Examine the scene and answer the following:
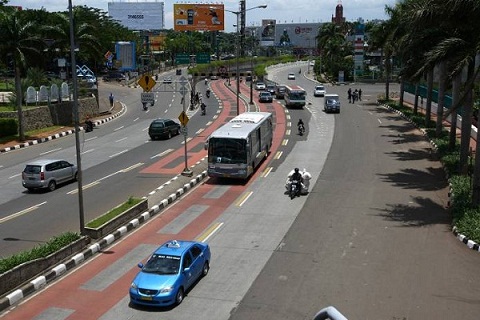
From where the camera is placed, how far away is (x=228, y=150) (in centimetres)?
3109

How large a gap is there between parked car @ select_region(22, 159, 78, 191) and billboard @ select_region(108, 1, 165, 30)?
121m

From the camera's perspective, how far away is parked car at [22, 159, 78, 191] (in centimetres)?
2992

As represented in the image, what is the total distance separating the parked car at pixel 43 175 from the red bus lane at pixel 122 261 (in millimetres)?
5780

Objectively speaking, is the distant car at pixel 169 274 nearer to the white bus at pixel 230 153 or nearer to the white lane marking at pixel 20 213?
the white lane marking at pixel 20 213

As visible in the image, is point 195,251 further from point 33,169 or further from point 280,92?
point 280,92

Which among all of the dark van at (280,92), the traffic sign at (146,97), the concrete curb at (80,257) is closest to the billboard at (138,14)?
the dark van at (280,92)

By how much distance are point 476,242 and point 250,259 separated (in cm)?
830

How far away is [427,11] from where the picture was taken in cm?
2459

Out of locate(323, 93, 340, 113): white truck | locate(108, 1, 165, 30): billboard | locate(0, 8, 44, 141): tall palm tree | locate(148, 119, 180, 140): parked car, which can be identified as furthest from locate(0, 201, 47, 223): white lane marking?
locate(108, 1, 165, 30): billboard

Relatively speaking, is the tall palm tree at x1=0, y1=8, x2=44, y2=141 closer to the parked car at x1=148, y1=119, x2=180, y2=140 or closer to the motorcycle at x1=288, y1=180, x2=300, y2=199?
the parked car at x1=148, y1=119, x2=180, y2=140

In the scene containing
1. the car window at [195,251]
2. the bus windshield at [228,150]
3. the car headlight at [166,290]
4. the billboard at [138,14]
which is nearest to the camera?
the car headlight at [166,290]

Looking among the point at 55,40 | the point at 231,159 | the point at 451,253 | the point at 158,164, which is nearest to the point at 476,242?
the point at 451,253

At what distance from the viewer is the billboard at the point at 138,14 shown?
14525cm

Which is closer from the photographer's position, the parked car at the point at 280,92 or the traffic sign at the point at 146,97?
the traffic sign at the point at 146,97
